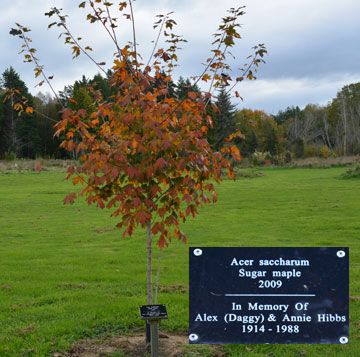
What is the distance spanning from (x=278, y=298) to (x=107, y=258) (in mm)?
6641

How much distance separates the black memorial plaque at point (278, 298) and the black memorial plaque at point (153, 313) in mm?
354

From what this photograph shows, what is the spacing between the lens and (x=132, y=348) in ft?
19.2

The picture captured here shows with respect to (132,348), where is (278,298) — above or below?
above

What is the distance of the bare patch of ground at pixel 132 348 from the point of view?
5.69 m

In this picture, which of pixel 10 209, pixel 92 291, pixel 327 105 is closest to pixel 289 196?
pixel 10 209

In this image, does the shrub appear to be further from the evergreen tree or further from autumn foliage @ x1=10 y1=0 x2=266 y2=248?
autumn foliage @ x1=10 y1=0 x2=266 y2=248

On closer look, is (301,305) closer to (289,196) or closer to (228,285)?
(228,285)

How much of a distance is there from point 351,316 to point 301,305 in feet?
8.77

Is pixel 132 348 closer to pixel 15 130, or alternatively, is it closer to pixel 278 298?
pixel 278 298

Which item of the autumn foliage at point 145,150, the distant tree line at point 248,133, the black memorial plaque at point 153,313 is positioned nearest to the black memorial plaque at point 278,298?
the black memorial plaque at point 153,313

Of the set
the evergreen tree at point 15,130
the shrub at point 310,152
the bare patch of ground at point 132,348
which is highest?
the evergreen tree at point 15,130

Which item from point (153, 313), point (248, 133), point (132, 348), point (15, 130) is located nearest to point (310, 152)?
point (248, 133)

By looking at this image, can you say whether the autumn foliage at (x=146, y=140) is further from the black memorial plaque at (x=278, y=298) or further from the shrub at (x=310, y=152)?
the shrub at (x=310, y=152)

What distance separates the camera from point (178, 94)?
6.77 m
